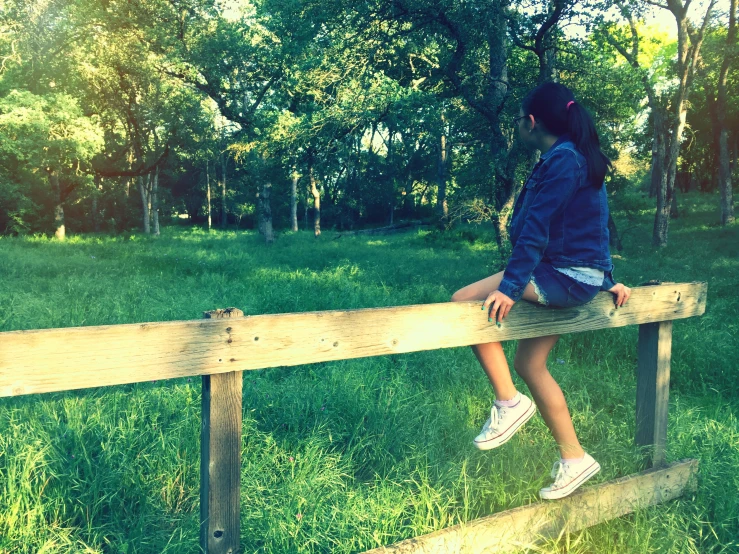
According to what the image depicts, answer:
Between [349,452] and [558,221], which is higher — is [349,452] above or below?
below

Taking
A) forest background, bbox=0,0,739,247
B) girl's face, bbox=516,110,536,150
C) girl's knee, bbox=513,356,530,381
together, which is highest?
forest background, bbox=0,0,739,247

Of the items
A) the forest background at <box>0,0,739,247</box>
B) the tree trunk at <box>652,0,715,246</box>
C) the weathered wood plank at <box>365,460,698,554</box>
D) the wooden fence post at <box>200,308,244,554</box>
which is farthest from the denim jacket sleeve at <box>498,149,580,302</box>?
the tree trunk at <box>652,0,715,246</box>

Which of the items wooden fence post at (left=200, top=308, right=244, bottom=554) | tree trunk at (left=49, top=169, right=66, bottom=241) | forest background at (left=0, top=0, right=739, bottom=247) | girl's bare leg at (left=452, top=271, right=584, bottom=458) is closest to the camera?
wooden fence post at (left=200, top=308, right=244, bottom=554)

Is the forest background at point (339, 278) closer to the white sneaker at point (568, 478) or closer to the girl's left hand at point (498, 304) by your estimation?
the white sneaker at point (568, 478)

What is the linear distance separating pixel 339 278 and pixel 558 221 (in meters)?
7.73

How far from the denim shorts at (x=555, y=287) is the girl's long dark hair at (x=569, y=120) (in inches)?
17.0

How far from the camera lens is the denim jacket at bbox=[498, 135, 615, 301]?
2350 mm

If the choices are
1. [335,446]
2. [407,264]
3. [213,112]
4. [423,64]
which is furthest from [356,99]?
[213,112]

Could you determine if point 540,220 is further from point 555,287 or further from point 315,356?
point 315,356

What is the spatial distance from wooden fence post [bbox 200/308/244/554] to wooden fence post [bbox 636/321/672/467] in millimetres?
2227

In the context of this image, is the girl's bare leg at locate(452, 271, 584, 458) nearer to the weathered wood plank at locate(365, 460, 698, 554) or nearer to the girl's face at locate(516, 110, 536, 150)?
the weathered wood plank at locate(365, 460, 698, 554)

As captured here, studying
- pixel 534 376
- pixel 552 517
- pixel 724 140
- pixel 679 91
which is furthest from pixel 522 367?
pixel 724 140

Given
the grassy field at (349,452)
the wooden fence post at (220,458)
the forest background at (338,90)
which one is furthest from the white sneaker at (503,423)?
the forest background at (338,90)

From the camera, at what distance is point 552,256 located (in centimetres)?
248
